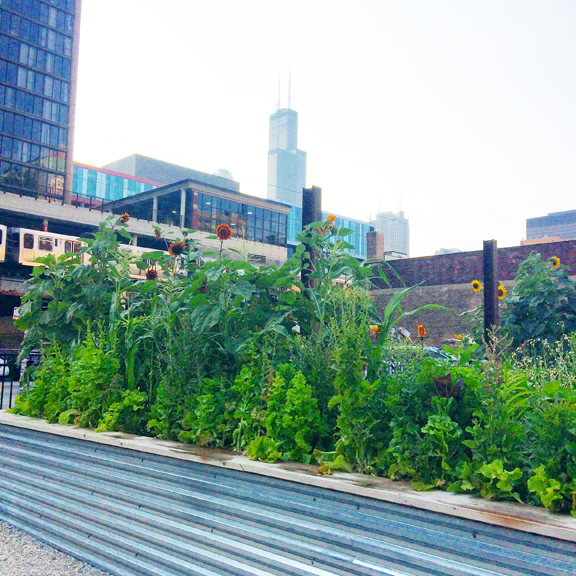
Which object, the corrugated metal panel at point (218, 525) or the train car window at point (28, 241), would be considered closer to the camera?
the corrugated metal panel at point (218, 525)

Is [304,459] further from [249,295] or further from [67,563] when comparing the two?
[67,563]

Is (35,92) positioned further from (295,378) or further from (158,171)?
(158,171)

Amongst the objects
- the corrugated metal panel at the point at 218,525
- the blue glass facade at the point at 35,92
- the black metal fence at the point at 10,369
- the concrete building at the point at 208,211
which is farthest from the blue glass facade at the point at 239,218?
the corrugated metal panel at the point at 218,525

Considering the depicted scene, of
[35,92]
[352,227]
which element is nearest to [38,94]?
[35,92]

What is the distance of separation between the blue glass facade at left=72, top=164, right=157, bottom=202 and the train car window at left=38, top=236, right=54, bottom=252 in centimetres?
6940

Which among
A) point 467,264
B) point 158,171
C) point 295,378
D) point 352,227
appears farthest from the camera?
point 352,227

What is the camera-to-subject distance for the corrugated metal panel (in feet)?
7.67

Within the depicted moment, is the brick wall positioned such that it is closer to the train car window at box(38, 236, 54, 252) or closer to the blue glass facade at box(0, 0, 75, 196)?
the train car window at box(38, 236, 54, 252)

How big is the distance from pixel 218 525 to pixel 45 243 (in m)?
31.4

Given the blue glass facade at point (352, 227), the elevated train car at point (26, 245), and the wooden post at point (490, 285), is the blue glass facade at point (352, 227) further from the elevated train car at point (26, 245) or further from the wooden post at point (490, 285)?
the wooden post at point (490, 285)

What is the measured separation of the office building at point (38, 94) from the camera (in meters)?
59.8

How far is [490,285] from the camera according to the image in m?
8.30

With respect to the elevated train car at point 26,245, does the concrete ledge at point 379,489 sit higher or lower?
lower

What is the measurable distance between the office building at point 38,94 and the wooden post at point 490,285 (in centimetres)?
5802
